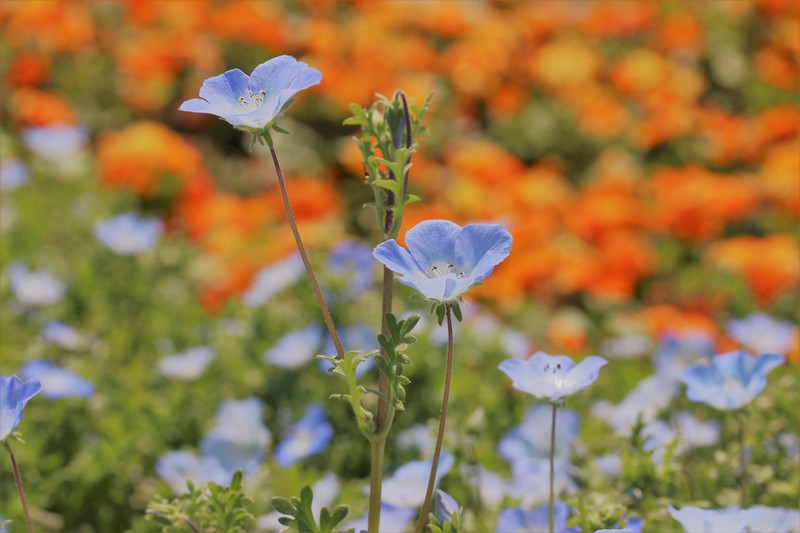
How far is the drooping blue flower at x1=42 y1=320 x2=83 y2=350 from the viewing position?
2.02m

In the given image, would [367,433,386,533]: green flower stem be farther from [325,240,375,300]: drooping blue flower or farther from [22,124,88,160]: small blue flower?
[22,124,88,160]: small blue flower

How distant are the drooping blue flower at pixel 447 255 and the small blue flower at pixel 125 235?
1506mm

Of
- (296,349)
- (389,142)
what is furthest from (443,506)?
(296,349)

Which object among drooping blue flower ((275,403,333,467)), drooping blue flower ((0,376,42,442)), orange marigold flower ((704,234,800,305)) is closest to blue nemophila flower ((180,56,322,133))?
drooping blue flower ((0,376,42,442))

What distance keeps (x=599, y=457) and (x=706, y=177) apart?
1.80 metres

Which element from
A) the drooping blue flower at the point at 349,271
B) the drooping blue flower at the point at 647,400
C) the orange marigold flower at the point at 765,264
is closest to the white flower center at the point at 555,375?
the drooping blue flower at the point at 647,400

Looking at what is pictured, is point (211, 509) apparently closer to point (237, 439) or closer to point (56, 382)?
point (237, 439)

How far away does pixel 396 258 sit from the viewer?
3.11ft

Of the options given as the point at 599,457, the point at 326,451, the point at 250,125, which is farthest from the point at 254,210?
the point at 250,125

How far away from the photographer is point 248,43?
12.3 ft

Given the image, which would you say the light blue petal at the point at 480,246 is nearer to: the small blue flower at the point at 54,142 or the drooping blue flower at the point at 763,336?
the drooping blue flower at the point at 763,336

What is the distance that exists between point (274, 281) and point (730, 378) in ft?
3.80

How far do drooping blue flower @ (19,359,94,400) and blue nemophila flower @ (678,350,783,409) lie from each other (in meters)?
1.04

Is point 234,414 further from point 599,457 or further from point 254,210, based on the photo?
point 254,210
